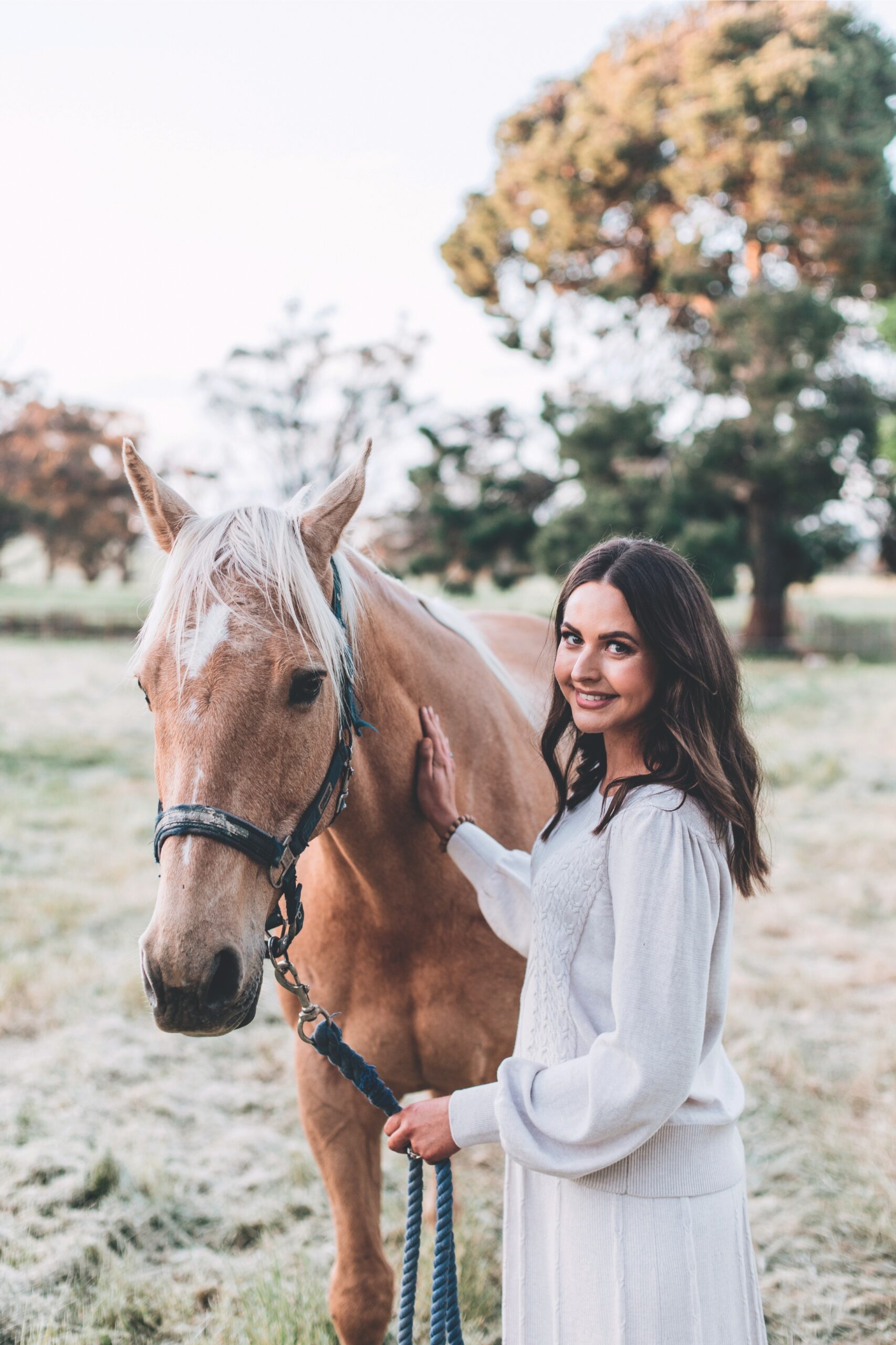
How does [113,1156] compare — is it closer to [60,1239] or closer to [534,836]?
[60,1239]

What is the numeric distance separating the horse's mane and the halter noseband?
0.25 ft

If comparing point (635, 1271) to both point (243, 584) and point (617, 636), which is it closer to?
point (617, 636)

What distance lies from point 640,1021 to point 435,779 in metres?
0.84

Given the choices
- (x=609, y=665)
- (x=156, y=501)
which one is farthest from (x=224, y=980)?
(x=156, y=501)

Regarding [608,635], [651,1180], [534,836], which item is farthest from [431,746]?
[651,1180]

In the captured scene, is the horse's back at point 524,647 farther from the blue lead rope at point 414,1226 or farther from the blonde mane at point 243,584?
the blue lead rope at point 414,1226

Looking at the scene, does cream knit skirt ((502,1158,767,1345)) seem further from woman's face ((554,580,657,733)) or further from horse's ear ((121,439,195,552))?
horse's ear ((121,439,195,552))

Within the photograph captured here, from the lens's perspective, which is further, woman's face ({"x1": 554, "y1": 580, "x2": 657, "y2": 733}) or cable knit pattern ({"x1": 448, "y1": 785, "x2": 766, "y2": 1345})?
woman's face ({"x1": 554, "y1": 580, "x2": 657, "y2": 733})

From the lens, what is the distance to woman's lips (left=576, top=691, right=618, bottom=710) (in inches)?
54.2

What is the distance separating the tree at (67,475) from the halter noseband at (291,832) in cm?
2505

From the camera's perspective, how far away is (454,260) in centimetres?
2009

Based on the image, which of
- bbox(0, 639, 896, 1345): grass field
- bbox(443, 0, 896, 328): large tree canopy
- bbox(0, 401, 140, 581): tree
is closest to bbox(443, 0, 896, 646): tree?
bbox(443, 0, 896, 328): large tree canopy

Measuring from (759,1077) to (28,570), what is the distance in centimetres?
4194

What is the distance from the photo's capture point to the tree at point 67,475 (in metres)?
26.6
